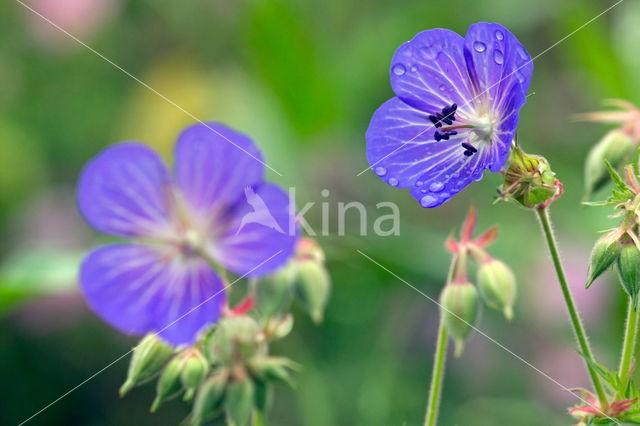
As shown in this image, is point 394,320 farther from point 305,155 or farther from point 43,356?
point 43,356

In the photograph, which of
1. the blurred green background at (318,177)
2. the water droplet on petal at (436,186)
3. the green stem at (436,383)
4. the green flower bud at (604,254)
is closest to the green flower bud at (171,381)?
the green stem at (436,383)

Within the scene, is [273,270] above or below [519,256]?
below

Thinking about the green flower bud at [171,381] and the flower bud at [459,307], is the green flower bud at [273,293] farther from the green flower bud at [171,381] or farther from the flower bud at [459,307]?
the flower bud at [459,307]

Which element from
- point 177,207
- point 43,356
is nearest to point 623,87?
point 177,207

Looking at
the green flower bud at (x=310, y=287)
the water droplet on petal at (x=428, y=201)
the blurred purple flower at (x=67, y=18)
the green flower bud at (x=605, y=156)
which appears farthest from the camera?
the blurred purple flower at (x=67, y=18)

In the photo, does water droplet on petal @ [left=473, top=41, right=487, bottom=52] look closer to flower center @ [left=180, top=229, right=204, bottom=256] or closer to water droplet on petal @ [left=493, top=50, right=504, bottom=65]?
water droplet on petal @ [left=493, top=50, right=504, bottom=65]
